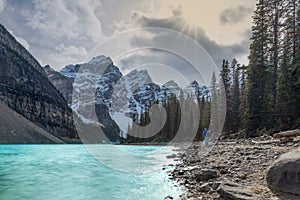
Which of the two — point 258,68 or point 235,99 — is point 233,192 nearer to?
point 258,68

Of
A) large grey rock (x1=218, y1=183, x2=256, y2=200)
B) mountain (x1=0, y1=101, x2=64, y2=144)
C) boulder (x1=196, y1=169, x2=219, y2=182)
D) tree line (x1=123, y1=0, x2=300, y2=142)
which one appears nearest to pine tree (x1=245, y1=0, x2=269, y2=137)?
tree line (x1=123, y1=0, x2=300, y2=142)

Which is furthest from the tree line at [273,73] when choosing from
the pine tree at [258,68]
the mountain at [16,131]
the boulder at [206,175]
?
the mountain at [16,131]

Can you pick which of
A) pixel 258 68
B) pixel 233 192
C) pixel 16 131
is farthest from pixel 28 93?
pixel 233 192

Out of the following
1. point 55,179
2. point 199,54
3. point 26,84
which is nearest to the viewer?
point 55,179

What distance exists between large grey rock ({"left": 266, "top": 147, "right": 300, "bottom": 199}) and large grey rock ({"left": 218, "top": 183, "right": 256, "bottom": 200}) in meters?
0.59

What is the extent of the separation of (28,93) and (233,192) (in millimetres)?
129554

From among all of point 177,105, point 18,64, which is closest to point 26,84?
point 18,64

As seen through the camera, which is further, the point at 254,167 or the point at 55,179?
the point at 55,179

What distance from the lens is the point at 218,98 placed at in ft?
167

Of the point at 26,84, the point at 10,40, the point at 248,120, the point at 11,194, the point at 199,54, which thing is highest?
the point at 10,40

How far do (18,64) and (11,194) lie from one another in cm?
13573

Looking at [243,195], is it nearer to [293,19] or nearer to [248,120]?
[248,120]

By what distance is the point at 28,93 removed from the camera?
119 metres

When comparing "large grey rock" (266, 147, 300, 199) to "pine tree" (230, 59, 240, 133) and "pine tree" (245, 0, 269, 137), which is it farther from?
"pine tree" (230, 59, 240, 133)
